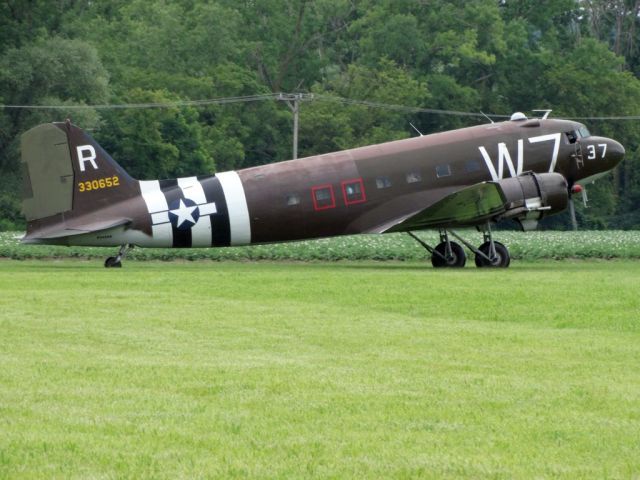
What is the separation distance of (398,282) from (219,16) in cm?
8249

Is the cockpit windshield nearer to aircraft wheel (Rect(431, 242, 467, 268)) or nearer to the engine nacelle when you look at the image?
the engine nacelle

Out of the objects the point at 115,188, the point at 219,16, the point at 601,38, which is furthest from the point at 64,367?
the point at 601,38

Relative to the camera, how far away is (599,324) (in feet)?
69.9

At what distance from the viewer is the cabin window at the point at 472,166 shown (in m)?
36.9

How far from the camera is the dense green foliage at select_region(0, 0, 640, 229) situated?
3115 inches

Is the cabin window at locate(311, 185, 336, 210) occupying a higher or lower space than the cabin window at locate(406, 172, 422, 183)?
lower

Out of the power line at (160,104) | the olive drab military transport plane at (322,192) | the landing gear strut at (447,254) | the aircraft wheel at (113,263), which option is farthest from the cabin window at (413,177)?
the power line at (160,104)

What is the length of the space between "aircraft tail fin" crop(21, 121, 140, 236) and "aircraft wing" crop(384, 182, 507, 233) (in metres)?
7.83

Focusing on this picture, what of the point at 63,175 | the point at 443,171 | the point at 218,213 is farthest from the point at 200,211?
the point at 443,171

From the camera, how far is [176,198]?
115ft

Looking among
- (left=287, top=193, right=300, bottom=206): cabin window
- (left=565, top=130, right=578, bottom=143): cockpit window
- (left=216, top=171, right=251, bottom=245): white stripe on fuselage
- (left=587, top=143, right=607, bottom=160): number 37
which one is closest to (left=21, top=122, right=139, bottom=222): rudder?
(left=216, top=171, right=251, bottom=245): white stripe on fuselage

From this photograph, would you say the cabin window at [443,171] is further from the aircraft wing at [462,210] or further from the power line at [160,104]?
the power line at [160,104]

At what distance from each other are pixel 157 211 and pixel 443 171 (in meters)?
7.95

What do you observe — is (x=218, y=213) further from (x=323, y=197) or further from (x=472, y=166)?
(x=472, y=166)
